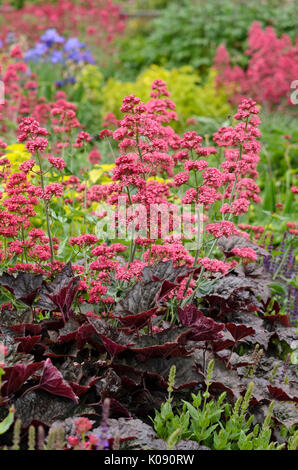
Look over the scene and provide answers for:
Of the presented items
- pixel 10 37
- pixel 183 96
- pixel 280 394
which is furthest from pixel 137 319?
pixel 10 37

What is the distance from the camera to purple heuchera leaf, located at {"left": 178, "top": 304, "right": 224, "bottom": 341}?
2.14 metres

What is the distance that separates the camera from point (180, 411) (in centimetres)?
218

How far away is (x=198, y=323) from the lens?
2150mm

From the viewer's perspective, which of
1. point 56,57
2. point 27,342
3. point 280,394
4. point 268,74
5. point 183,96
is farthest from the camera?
point 56,57

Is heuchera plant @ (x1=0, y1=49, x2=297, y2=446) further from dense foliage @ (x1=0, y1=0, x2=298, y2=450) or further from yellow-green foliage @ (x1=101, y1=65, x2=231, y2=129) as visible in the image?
yellow-green foliage @ (x1=101, y1=65, x2=231, y2=129)

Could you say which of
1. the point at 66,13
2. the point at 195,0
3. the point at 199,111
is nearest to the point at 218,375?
the point at 199,111

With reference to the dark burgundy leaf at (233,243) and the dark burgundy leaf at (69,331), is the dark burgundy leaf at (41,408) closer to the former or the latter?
the dark burgundy leaf at (69,331)

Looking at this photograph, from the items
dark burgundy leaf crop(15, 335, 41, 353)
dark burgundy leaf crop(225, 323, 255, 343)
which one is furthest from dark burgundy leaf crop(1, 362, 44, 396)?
dark burgundy leaf crop(225, 323, 255, 343)

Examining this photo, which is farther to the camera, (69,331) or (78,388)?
(69,331)

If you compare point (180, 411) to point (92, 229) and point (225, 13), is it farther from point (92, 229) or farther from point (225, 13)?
point (225, 13)

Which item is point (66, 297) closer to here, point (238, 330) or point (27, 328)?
point (27, 328)

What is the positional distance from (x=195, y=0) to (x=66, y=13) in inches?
106

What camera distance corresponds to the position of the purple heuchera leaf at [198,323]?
2.14 metres
